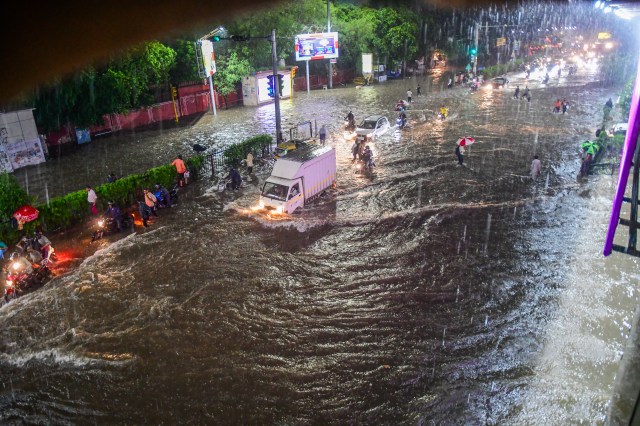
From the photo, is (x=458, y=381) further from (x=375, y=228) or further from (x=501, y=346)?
(x=375, y=228)

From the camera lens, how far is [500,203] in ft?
59.6

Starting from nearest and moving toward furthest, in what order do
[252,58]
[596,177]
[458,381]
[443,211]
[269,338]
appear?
1. [458,381]
2. [269,338]
3. [443,211]
4. [596,177]
5. [252,58]

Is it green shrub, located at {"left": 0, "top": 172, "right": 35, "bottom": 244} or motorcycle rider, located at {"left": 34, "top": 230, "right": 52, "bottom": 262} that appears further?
green shrub, located at {"left": 0, "top": 172, "right": 35, "bottom": 244}

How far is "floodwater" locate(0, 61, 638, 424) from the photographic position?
9070mm

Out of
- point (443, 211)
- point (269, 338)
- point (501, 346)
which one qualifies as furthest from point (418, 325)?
point (443, 211)

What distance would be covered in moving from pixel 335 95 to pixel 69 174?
28.9m

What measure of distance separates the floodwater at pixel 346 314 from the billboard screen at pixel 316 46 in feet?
89.6

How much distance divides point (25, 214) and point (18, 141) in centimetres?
1249

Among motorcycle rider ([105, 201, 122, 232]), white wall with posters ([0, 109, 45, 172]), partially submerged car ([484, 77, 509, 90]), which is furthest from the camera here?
partially submerged car ([484, 77, 509, 90])

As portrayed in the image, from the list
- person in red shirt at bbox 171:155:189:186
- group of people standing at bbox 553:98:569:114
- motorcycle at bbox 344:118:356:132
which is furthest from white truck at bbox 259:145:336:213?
group of people standing at bbox 553:98:569:114

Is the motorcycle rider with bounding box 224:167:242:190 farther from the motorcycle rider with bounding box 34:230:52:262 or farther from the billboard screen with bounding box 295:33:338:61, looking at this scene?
the billboard screen with bounding box 295:33:338:61

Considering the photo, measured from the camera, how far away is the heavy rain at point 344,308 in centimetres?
909

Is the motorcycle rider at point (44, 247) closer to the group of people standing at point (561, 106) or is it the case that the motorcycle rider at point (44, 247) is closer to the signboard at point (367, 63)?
the group of people standing at point (561, 106)

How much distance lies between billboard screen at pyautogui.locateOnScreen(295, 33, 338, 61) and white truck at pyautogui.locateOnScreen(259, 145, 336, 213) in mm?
28680
